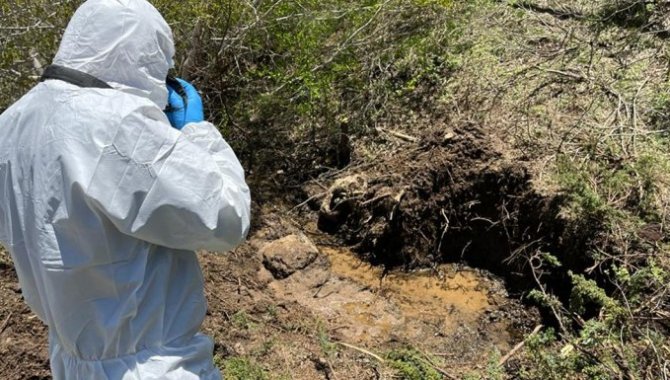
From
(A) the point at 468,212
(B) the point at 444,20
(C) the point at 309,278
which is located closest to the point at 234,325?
(C) the point at 309,278

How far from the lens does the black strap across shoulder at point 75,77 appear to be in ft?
4.47

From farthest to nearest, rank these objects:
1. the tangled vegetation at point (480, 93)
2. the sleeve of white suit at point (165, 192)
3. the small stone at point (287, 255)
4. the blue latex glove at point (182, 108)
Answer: the small stone at point (287, 255) < the tangled vegetation at point (480, 93) < the blue latex glove at point (182, 108) < the sleeve of white suit at point (165, 192)

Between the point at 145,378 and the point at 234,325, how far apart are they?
1.87 meters

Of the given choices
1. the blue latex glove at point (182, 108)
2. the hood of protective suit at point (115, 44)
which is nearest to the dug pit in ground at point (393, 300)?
→ the blue latex glove at point (182, 108)

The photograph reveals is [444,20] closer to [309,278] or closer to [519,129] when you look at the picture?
[519,129]

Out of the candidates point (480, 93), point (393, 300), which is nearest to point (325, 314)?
point (393, 300)

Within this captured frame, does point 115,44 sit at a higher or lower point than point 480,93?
higher

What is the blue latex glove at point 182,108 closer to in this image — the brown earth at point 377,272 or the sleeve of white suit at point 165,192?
the sleeve of white suit at point 165,192

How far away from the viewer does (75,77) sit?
1366 mm

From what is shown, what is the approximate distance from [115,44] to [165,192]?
37 centimetres

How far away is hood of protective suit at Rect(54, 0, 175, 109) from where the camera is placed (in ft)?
4.51

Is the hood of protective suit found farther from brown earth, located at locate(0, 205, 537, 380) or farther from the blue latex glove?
brown earth, located at locate(0, 205, 537, 380)

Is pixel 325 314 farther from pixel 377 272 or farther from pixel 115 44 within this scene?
pixel 115 44

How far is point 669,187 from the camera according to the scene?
11.3 ft
